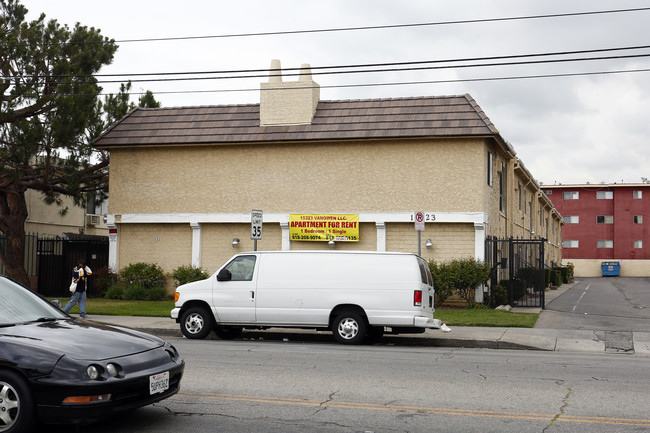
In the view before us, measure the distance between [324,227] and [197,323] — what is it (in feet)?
33.4

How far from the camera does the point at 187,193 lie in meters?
26.8

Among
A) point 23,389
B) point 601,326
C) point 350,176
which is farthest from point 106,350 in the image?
point 350,176

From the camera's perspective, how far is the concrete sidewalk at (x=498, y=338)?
15.4m

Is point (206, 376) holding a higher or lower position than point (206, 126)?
lower

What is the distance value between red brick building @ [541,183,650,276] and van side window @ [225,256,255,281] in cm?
6367

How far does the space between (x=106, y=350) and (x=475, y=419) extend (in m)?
3.81

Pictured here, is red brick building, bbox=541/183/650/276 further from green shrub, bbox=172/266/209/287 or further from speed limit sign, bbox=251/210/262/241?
speed limit sign, bbox=251/210/262/241

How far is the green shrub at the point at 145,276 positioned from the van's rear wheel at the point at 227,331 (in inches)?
415

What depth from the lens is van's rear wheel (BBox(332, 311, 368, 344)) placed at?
14.8 m

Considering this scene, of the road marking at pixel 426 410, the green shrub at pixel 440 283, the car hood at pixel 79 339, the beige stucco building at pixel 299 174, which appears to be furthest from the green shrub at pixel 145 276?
the car hood at pixel 79 339

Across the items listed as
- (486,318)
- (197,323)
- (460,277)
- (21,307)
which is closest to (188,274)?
(460,277)

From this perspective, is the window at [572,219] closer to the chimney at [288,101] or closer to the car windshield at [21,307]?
the chimney at [288,101]

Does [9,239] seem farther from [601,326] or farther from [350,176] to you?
[601,326]

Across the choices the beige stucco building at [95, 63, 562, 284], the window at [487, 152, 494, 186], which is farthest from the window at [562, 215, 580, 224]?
the window at [487, 152, 494, 186]
